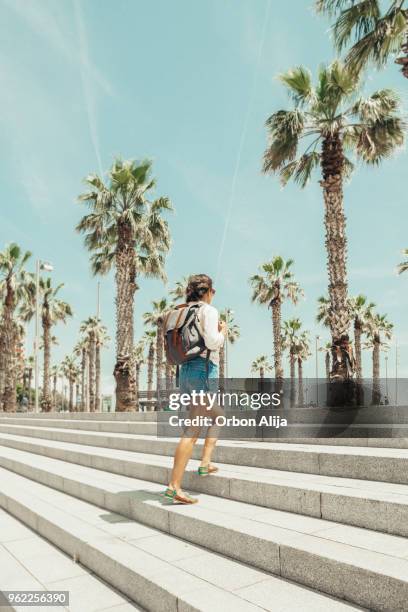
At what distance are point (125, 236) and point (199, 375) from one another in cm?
1630

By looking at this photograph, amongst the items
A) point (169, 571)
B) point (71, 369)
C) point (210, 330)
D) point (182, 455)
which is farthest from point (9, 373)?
point (71, 369)

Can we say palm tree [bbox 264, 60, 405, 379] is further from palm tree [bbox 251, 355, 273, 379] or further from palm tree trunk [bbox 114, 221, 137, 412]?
palm tree [bbox 251, 355, 273, 379]

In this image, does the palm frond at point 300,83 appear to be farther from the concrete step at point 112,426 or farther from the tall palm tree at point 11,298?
the tall palm tree at point 11,298

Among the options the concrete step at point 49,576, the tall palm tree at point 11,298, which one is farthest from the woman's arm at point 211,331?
the tall palm tree at point 11,298

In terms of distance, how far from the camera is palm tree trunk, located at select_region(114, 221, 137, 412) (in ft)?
61.4

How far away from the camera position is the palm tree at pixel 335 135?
13.2 meters

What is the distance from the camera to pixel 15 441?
11.4 meters

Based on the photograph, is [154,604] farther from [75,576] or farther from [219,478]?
[219,478]

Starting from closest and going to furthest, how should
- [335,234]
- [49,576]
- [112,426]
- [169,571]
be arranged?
1. [169,571]
2. [49,576]
3. [112,426]
4. [335,234]

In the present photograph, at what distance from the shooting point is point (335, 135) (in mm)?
14023

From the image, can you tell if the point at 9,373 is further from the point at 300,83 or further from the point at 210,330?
the point at 210,330

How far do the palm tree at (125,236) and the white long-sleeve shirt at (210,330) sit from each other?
1506 cm

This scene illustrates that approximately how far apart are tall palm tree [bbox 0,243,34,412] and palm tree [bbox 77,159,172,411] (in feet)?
30.7

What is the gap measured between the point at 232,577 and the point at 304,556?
0.53 meters
